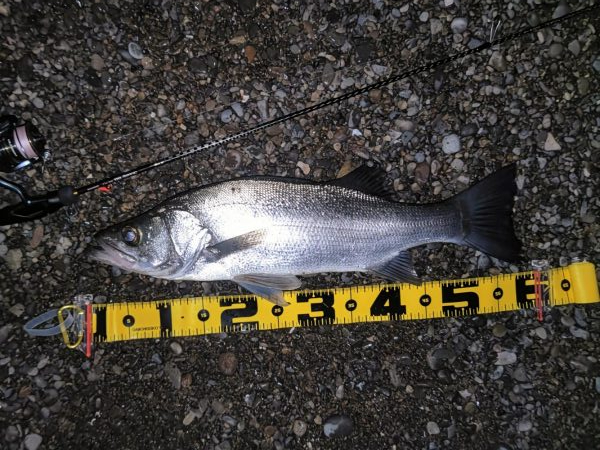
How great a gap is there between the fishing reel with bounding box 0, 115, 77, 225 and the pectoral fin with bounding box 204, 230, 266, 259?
94 cm

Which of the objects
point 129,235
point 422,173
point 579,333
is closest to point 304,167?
point 422,173

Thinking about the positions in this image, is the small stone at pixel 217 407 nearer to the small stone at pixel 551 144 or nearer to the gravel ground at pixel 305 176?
the gravel ground at pixel 305 176

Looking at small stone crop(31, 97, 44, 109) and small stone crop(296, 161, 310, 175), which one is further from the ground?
small stone crop(31, 97, 44, 109)

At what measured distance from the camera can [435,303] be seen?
274 centimetres

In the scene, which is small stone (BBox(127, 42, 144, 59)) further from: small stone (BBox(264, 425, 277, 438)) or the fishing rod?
small stone (BBox(264, 425, 277, 438))

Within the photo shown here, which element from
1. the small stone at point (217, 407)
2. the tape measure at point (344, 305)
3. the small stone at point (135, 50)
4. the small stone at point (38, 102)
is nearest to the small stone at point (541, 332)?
the tape measure at point (344, 305)

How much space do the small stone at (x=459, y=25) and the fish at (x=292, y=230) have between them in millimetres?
1029

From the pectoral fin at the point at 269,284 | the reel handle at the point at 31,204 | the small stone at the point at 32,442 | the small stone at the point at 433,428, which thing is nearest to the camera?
the reel handle at the point at 31,204

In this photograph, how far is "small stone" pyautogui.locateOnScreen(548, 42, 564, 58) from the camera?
275cm

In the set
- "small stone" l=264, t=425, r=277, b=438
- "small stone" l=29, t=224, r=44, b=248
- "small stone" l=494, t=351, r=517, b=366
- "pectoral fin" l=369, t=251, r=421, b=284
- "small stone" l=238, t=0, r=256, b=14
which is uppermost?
"small stone" l=238, t=0, r=256, b=14

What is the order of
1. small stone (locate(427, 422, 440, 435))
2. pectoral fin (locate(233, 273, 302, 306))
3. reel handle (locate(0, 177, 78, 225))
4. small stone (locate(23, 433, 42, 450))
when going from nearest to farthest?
reel handle (locate(0, 177, 78, 225)) < pectoral fin (locate(233, 273, 302, 306)) < small stone (locate(23, 433, 42, 450)) < small stone (locate(427, 422, 440, 435))

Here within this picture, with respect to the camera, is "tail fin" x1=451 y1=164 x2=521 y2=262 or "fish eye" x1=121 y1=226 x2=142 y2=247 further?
"tail fin" x1=451 y1=164 x2=521 y2=262

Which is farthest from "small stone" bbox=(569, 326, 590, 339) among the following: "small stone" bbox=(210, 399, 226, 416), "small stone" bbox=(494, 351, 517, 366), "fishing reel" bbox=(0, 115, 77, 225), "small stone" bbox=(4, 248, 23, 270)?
"small stone" bbox=(4, 248, 23, 270)

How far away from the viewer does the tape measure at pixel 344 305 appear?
8.78 ft
